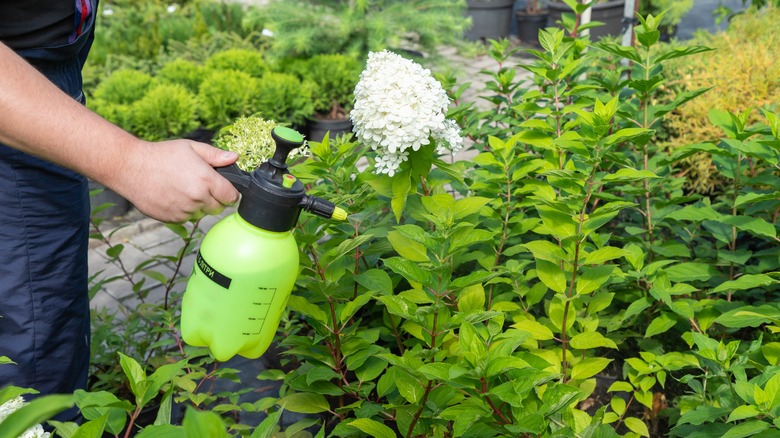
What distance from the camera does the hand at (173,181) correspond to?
4.50 feet

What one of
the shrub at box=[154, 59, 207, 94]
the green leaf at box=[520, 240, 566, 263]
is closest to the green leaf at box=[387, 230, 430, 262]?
the green leaf at box=[520, 240, 566, 263]

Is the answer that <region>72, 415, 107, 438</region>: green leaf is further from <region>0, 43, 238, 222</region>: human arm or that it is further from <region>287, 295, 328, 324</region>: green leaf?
<region>287, 295, 328, 324</region>: green leaf

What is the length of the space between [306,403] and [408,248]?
44 cm

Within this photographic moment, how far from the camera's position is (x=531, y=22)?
808 centimetres

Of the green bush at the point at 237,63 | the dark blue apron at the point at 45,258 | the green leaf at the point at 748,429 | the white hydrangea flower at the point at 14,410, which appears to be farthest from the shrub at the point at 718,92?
the green bush at the point at 237,63

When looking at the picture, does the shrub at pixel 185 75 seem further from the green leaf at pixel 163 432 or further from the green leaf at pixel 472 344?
the green leaf at pixel 163 432

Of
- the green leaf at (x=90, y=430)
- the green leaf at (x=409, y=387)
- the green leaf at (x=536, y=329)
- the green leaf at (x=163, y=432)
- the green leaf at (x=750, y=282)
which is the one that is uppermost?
the green leaf at (x=90, y=430)

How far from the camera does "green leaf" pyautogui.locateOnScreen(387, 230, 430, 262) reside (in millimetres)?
1604

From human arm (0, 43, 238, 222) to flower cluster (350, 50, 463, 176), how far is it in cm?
31

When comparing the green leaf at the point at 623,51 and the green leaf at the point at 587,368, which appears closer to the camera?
the green leaf at the point at 587,368

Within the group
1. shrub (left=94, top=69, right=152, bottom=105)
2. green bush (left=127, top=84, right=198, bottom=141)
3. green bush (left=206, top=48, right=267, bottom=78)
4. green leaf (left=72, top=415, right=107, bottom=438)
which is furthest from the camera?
green bush (left=206, top=48, right=267, bottom=78)

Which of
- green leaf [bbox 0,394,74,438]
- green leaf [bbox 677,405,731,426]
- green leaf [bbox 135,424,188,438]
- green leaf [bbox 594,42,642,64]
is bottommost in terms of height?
green leaf [bbox 677,405,731,426]

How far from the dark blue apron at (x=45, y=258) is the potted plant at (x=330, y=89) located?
3.11m

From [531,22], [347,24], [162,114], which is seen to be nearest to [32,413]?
[162,114]
